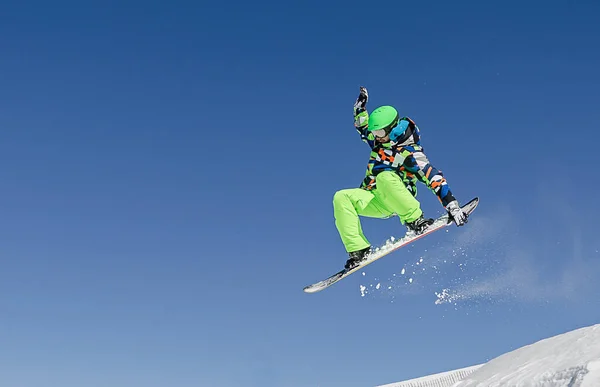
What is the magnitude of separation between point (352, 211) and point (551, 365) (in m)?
6.61

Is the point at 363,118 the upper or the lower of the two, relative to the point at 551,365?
upper

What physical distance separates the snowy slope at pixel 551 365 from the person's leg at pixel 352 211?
4.53 metres

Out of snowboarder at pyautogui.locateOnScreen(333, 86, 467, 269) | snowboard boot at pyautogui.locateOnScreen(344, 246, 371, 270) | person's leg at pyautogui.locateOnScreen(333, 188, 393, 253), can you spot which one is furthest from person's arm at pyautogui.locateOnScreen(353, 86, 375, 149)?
snowboard boot at pyautogui.locateOnScreen(344, 246, 371, 270)

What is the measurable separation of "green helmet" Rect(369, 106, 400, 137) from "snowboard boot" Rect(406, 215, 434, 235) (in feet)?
6.90

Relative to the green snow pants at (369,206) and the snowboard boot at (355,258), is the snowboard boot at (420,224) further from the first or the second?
the snowboard boot at (355,258)

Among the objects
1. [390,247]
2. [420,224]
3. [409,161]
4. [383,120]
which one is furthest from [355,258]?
[383,120]

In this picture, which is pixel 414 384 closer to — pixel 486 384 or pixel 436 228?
pixel 436 228

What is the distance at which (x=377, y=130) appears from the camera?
46.6ft

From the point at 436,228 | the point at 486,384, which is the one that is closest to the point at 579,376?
the point at 486,384

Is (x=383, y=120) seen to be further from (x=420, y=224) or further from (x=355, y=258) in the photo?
(x=355, y=258)

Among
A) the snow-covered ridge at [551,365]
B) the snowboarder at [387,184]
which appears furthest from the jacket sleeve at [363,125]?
the snow-covered ridge at [551,365]

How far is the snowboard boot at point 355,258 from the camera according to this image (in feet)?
48.5

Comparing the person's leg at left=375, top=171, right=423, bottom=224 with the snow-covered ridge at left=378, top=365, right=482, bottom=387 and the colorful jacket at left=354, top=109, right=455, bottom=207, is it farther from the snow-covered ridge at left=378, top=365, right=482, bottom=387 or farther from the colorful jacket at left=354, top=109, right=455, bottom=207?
the snow-covered ridge at left=378, top=365, right=482, bottom=387

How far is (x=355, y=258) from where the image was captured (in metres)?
A: 14.8
